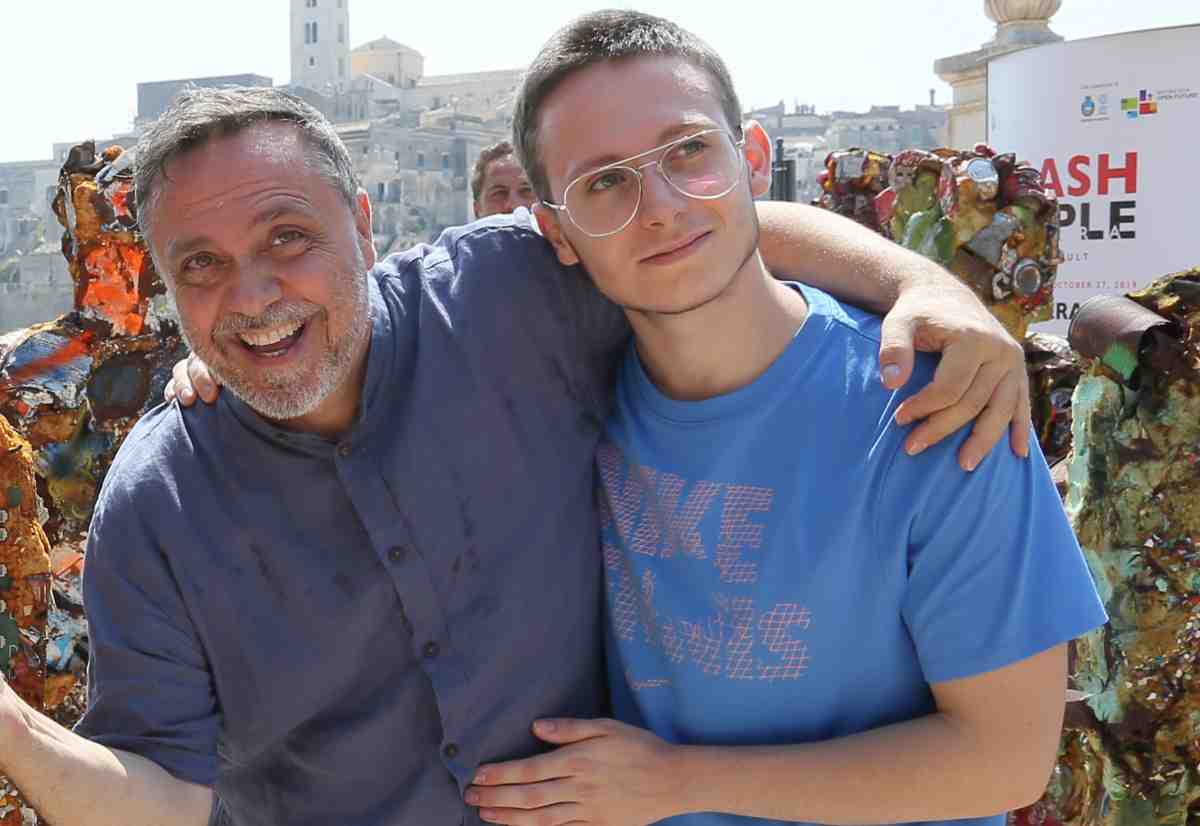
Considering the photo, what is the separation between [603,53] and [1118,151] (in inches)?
284

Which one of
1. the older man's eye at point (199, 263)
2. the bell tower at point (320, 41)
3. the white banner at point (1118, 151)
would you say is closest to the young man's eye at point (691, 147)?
the older man's eye at point (199, 263)

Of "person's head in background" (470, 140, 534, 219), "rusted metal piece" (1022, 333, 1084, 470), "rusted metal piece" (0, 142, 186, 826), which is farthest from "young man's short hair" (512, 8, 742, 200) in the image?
"person's head in background" (470, 140, 534, 219)

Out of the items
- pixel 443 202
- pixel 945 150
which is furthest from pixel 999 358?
pixel 443 202

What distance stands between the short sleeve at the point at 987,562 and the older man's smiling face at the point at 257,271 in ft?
2.81

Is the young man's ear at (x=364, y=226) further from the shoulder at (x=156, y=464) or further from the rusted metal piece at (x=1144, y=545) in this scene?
the rusted metal piece at (x=1144, y=545)

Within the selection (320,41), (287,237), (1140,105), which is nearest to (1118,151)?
(1140,105)

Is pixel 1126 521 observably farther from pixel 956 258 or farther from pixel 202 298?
pixel 202 298

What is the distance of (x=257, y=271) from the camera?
1.89 meters

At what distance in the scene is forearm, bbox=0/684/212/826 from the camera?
1667 millimetres

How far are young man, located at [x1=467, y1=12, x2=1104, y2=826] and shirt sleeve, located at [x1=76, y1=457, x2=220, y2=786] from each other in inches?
16.5

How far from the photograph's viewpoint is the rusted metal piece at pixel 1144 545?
2404mm

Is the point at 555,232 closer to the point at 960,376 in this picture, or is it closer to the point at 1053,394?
the point at 960,376

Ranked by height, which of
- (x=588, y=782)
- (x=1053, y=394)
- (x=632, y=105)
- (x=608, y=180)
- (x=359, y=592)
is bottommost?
(x=588, y=782)

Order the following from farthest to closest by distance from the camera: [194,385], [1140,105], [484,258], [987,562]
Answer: [1140,105], [484,258], [194,385], [987,562]
